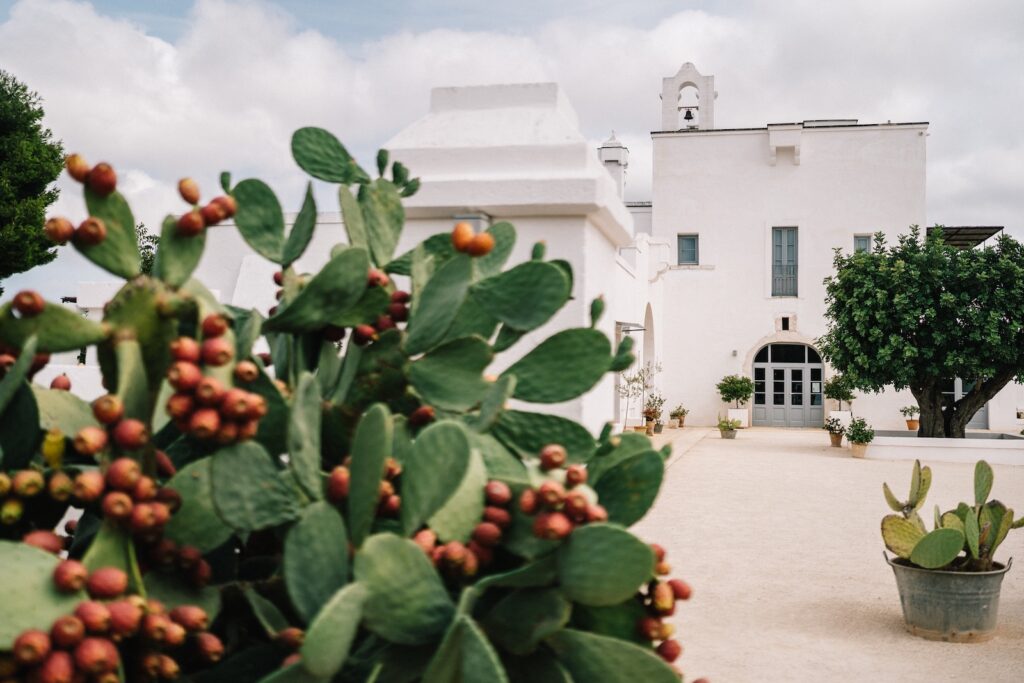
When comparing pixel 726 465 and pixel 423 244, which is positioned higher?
pixel 423 244

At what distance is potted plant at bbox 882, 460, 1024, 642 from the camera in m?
5.17

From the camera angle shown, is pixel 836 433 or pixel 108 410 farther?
pixel 836 433

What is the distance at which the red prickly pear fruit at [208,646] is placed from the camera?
84 cm

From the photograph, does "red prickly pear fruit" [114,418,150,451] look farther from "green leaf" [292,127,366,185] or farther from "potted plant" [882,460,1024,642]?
"potted plant" [882,460,1024,642]

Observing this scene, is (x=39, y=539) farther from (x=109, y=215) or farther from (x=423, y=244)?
(x=423, y=244)

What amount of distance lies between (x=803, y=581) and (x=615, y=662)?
639cm

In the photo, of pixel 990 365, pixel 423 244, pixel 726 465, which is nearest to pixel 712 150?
pixel 990 365

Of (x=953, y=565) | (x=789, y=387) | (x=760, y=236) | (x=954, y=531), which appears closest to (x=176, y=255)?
(x=954, y=531)

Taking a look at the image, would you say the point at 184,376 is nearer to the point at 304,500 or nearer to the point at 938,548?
the point at 304,500

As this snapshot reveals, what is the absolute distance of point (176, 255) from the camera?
3.07ft

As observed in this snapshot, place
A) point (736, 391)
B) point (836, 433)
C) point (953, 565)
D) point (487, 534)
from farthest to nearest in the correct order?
point (736, 391), point (836, 433), point (953, 565), point (487, 534)

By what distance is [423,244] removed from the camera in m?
1.29

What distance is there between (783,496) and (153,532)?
434 inches

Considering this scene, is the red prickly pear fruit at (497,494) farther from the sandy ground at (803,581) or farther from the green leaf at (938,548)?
the green leaf at (938,548)
